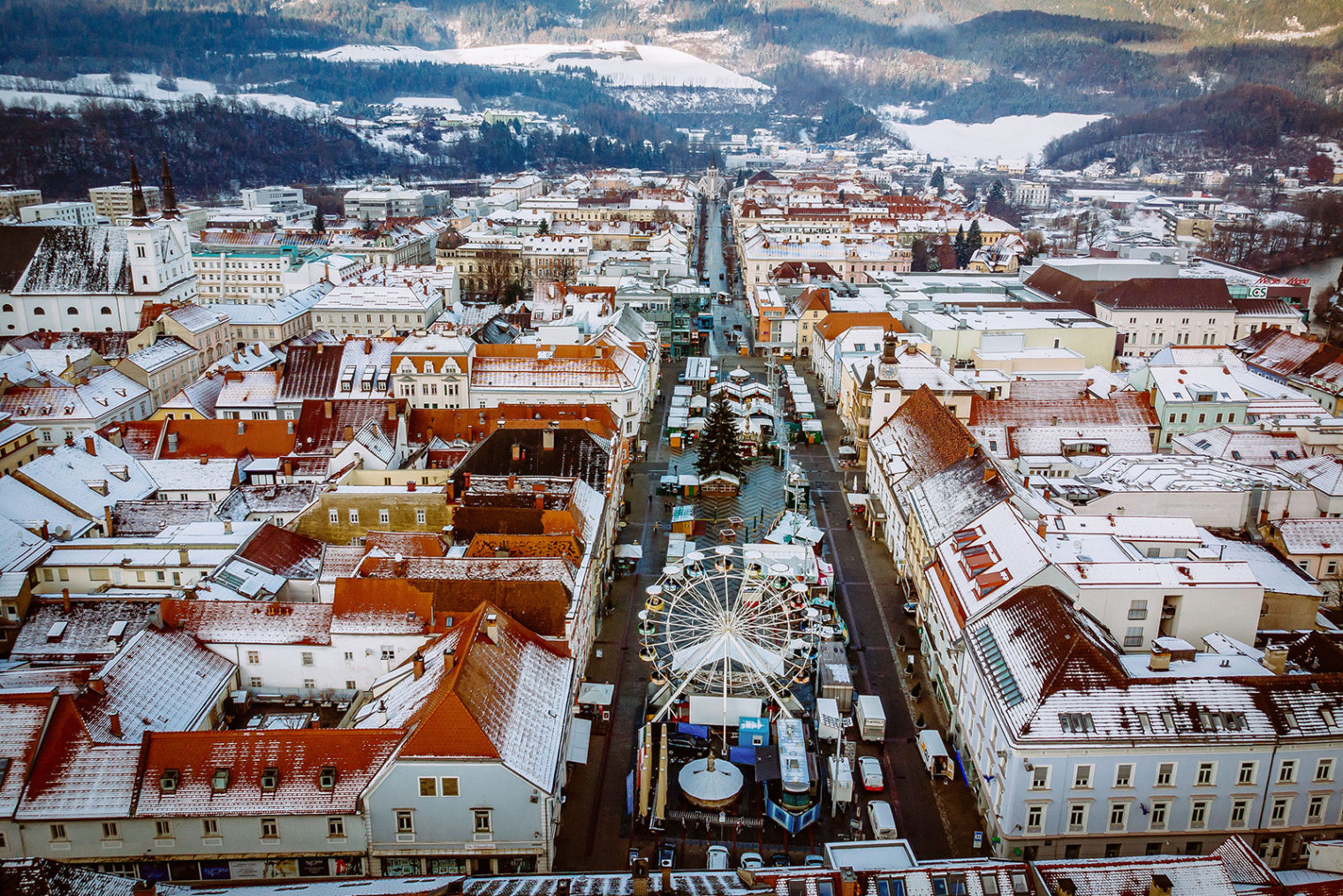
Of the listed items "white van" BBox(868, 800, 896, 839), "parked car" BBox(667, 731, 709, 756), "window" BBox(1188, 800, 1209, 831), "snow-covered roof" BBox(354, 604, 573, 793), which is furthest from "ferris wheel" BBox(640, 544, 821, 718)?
"window" BBox(1188, 800, 1209, 831)

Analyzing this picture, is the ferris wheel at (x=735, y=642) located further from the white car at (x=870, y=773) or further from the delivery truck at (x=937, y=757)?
the delivery truck at (x=937, y=757)

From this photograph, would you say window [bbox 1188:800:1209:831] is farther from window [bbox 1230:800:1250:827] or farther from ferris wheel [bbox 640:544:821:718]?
ferris wheel [bbox 640:544:821:718]

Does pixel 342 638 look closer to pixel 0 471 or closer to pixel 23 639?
pixel 23 639

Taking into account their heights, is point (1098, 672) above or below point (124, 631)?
above

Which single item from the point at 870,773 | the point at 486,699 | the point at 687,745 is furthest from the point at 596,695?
the point at 870,773

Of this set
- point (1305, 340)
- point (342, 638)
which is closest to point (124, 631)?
point (342, 638)

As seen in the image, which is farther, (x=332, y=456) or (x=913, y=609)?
(x=332, y=456)

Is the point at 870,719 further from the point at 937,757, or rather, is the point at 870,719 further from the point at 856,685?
the point at 856,685
